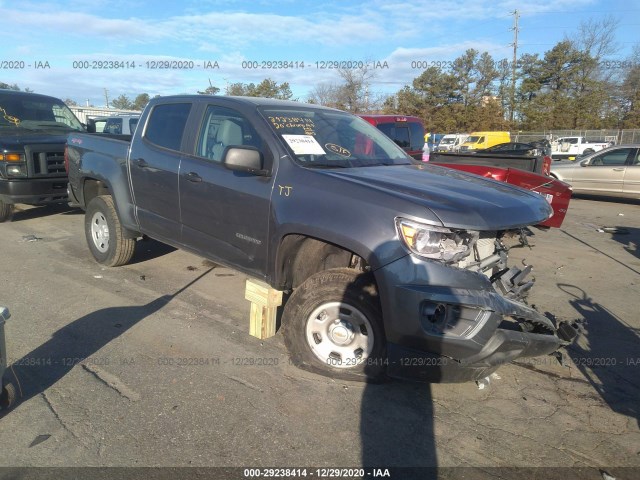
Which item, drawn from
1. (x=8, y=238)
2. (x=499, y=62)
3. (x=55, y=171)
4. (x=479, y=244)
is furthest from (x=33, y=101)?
(x=499, y=62)

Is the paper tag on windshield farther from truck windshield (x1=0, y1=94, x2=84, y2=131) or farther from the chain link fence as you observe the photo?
the chain link fence

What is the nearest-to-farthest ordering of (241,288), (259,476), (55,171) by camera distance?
(259,476) → (241,288) → (55,171)

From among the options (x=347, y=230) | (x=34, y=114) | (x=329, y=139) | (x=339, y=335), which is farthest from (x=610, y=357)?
(x=34, y=114)

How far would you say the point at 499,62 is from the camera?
49531 mm

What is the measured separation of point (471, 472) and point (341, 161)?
2353mm

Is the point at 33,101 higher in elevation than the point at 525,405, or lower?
higher

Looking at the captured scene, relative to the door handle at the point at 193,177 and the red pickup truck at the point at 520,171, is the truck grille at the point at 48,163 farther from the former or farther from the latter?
the red pickup truck at the point at 520,171

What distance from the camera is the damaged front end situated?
2811 millimetres

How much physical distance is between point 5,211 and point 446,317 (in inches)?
320

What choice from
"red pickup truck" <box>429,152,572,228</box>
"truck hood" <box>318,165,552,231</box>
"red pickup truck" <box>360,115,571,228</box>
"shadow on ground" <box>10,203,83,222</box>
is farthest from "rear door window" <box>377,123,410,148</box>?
"truck hood" <box>318,165,552,231</box>

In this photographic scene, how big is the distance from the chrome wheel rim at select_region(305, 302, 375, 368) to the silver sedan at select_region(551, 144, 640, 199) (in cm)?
1197

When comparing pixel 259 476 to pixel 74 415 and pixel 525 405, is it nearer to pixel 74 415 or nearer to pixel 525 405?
pixel 74 415

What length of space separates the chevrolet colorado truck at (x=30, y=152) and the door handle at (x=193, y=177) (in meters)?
4.76

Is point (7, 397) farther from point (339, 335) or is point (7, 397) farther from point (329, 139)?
point (329, 139)
